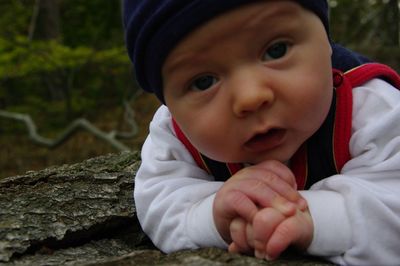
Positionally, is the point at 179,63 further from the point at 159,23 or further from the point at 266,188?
the point at 266,188

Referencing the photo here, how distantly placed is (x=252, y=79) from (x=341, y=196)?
32cm

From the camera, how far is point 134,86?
821 cm

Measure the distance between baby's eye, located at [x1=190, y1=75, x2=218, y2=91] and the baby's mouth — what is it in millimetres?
138

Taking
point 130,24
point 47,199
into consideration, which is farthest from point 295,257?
point 47,199

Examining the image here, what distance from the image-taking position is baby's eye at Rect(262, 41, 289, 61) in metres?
1.12

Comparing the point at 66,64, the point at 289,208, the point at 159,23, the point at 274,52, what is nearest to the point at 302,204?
the point at 289,208

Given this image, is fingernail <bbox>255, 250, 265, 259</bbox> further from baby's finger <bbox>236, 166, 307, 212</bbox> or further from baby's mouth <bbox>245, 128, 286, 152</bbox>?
baby's mouth <bbox>245, 128, 286, 152</bbox>

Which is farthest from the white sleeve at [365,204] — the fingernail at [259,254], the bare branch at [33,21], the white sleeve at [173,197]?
the bare branch at [33,21]

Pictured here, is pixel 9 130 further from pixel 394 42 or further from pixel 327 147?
pixel 327 147

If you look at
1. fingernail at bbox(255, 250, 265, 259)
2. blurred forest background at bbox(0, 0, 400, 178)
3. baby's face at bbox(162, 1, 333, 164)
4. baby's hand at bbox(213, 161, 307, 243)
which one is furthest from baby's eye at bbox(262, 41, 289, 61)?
blurred forest background at bbox(0, 0, 400, 178)

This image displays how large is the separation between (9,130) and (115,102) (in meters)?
1.49

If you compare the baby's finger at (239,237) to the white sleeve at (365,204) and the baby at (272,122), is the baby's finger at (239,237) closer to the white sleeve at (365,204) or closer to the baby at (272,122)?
the baby at (272,122)

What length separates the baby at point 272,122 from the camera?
1.10 meters

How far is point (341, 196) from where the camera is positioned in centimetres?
122
